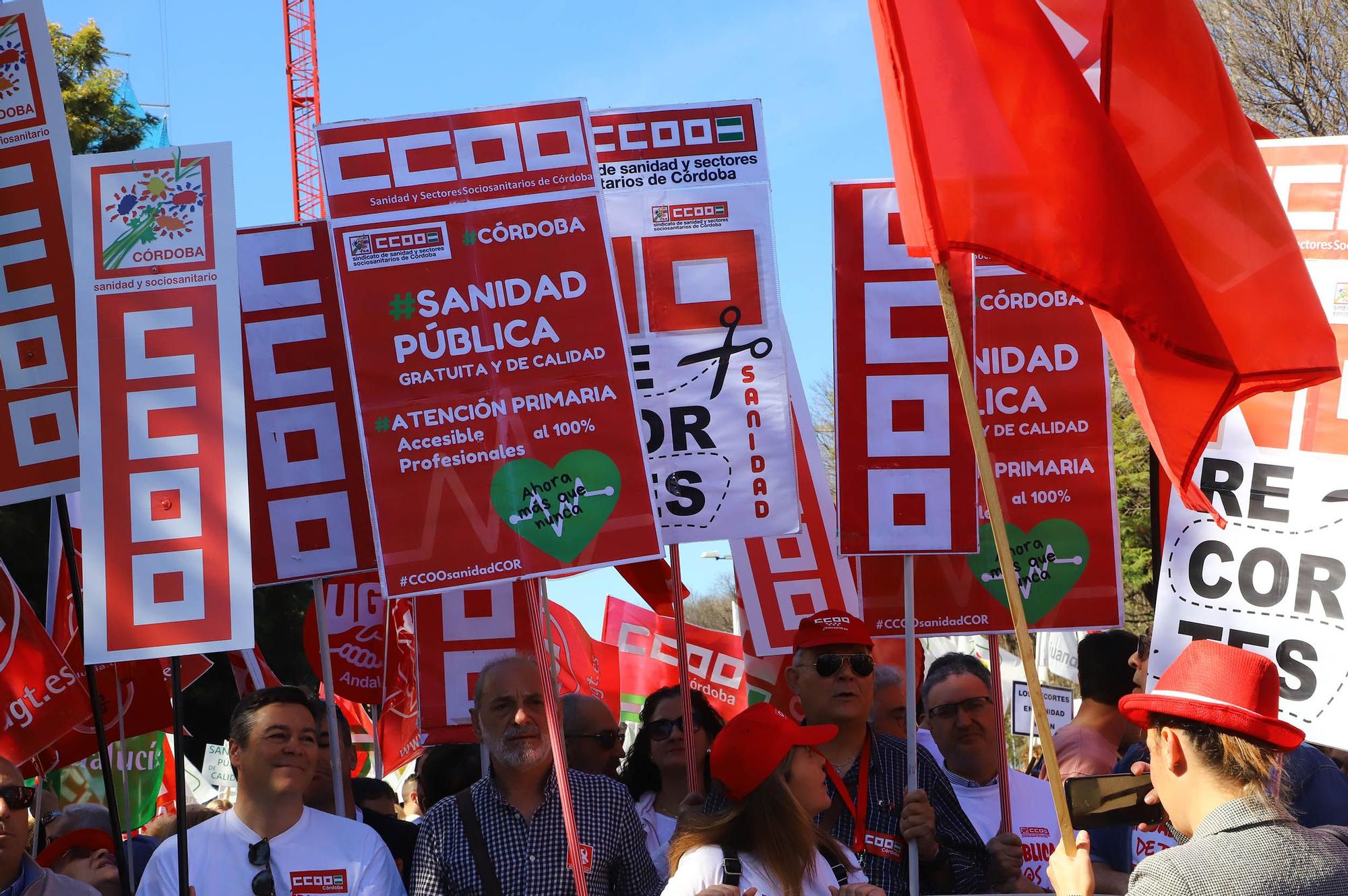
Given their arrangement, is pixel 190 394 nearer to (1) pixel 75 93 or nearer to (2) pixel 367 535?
(2) pixel 367 535

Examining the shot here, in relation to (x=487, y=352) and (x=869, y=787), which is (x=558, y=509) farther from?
(x=869, y=787)

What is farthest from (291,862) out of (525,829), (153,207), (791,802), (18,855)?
(153,207)

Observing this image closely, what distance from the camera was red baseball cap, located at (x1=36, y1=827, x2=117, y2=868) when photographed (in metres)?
6.18

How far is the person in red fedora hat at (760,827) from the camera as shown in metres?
4.47

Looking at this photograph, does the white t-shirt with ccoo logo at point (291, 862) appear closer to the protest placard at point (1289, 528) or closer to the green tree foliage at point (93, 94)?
the protest placard at point (1289, 528)

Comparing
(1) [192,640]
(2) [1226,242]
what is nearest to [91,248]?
(1) [192,640]

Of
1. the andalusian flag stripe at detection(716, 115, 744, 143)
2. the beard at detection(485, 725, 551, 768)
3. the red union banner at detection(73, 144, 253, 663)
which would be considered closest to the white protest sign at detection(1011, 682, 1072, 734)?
the andalusian flag stripe at detection(716, 115, 744, 143)

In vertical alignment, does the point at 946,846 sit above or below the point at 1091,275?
below

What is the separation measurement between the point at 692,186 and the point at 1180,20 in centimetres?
254

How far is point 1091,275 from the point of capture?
4.32 meters

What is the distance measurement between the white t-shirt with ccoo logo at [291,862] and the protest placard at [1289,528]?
2.85 metres

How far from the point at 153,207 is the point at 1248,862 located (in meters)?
4.24

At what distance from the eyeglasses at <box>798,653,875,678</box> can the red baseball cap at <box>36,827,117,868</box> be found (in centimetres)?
291

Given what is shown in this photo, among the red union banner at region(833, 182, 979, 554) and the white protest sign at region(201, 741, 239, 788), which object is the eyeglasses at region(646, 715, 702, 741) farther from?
the white protest sign at region(201, 741, 239, 788)
